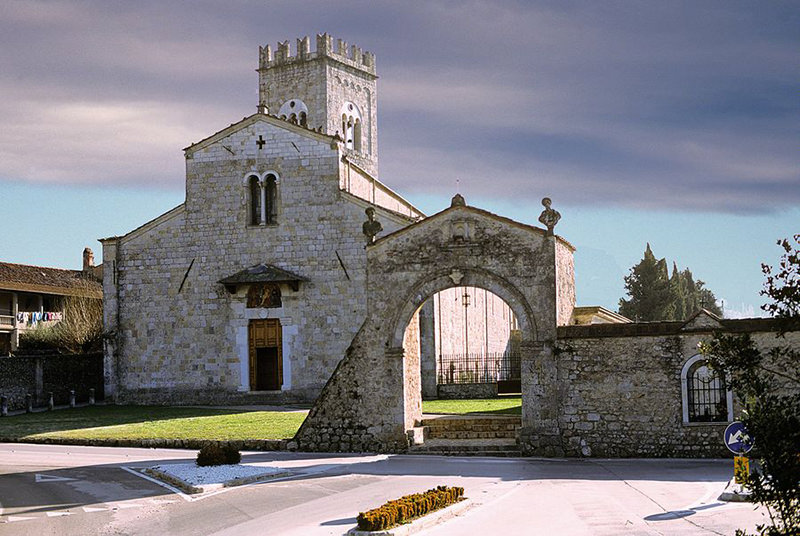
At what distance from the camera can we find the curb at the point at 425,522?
578 inches

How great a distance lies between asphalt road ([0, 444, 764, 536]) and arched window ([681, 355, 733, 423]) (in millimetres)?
1207

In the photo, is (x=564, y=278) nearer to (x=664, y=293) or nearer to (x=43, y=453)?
(x=43, y=453)

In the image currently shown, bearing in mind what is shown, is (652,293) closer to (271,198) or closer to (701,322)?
(271,198)

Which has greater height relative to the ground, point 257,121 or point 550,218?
point 257,121

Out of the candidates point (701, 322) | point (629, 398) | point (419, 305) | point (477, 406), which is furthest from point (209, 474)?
point (477, 406)

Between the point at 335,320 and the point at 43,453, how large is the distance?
16.0 meters

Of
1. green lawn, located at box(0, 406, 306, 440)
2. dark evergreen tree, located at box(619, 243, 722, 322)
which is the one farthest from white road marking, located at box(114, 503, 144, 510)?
dark evergreen tree, located at box(619, 243, 722, 322)

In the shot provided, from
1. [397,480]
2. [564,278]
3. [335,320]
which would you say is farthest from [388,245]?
[335,320]

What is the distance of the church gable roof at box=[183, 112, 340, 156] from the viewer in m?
43.5

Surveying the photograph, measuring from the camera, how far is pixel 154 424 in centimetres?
3469

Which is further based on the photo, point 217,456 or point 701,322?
point 701,322

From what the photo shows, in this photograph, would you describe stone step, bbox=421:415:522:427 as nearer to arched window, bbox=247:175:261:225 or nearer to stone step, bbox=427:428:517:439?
stone step, bbox=427:428:517:439

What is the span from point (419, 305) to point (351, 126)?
43.3m

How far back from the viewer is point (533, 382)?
25703mm
